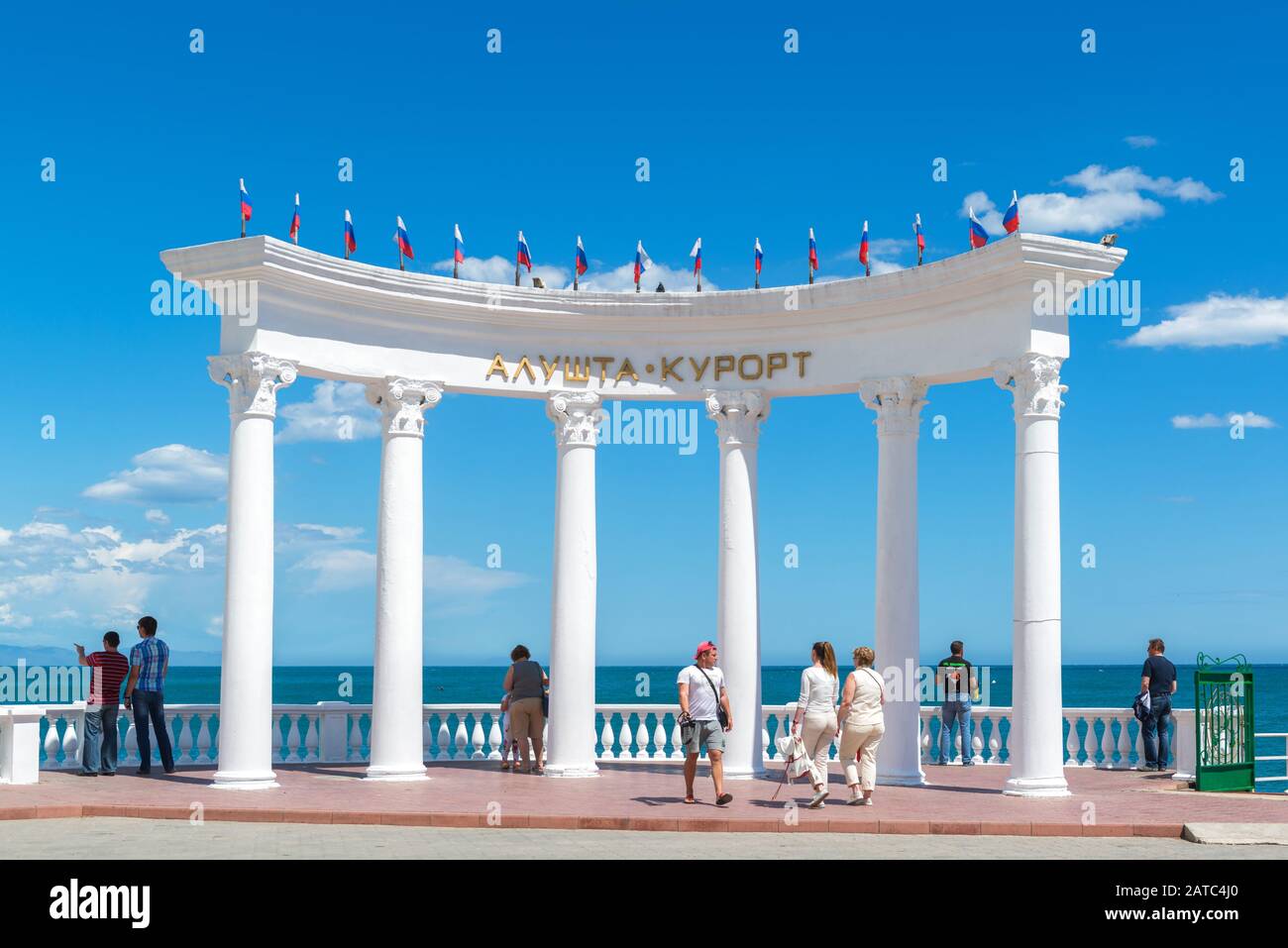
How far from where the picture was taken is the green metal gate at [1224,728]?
2317 cm

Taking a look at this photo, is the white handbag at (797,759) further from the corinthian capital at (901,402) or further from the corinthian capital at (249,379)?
the corinthian capital at (249,379)

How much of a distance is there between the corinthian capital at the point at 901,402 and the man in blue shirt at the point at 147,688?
13.5 metres

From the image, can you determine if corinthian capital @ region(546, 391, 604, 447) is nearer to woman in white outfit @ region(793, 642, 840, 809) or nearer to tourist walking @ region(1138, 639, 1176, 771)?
woman in white outfit @ region(793, 642, 840, 809)

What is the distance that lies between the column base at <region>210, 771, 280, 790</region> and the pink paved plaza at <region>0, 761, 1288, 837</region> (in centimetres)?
33

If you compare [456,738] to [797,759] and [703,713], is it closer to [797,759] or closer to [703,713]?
[703,713]

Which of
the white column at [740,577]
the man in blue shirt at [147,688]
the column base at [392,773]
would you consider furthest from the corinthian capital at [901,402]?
the man in blue shirt at [147,688]

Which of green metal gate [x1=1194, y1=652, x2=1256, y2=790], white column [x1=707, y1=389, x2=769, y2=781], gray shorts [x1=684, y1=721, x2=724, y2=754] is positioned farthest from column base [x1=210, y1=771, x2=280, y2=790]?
green metal gate [x1=1194, y1=652, x2=1256, y2=790]

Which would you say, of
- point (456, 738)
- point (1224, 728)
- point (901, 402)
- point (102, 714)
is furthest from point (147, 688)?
point (1224, 728)

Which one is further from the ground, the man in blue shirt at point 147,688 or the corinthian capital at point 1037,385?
the corinthian capital at point 1037,385

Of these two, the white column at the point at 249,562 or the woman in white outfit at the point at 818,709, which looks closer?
the woman in white outfit at the point at 818,709

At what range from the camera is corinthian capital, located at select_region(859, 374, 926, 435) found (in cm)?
2545

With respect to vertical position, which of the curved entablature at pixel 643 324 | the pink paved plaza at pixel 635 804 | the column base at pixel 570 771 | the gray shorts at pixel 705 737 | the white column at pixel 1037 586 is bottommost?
the column base at pixel 570 771

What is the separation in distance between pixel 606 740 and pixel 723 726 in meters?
8.45

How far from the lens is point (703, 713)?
829 inches
